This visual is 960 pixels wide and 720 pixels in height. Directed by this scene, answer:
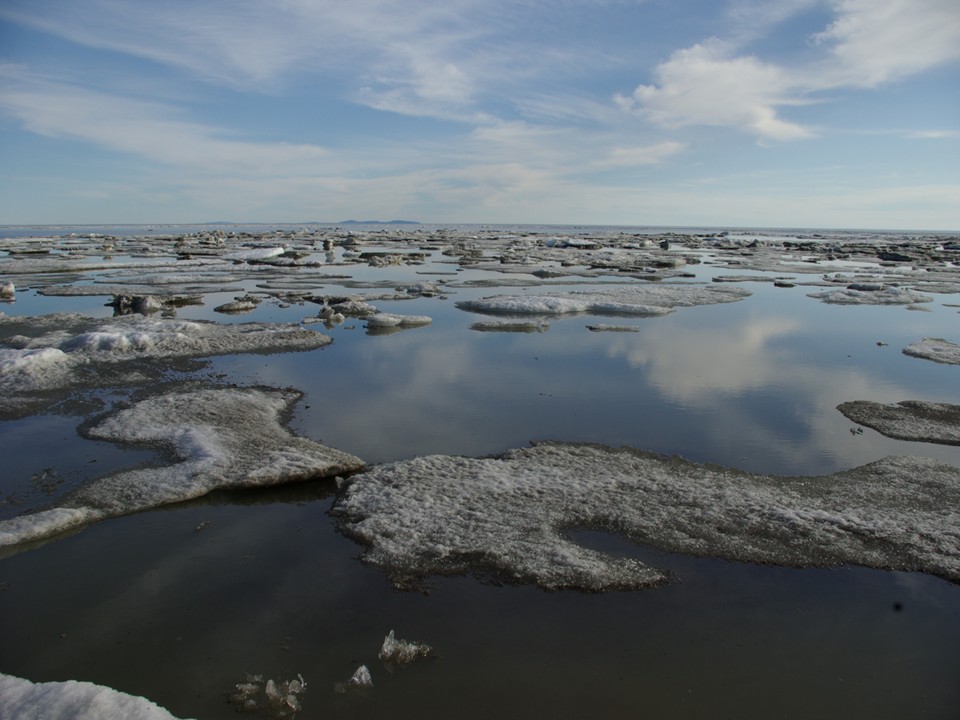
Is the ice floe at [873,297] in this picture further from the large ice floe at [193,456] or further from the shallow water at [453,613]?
the large ice floe at [193,456]

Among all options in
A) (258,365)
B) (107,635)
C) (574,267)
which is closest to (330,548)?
(107,635)

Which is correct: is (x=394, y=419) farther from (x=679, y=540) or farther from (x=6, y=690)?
(x=6, y=690)

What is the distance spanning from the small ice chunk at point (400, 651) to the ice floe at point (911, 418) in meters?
6.94

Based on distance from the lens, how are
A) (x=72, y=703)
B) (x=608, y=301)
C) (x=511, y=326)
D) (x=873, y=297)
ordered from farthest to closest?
(x=873, y=297)
(x=608, y=301)
(x=511, y=326)
(x=72, y=703)

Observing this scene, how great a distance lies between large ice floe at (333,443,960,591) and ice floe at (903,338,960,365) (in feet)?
22.5

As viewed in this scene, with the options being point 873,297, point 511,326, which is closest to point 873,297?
Result: point 873,297

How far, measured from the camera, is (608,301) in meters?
18.7

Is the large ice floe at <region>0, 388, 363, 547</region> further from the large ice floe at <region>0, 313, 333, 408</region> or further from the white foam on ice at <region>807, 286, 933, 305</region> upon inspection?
the white foam on ice at <region>807, 286, 933, 305</region>

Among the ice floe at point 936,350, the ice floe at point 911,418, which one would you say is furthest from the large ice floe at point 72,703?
the ice floe at point 936,350

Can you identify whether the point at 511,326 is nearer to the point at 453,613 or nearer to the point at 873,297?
the point at 453,613

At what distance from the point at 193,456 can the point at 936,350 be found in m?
14.3

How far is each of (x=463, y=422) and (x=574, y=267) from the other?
84.9 ft

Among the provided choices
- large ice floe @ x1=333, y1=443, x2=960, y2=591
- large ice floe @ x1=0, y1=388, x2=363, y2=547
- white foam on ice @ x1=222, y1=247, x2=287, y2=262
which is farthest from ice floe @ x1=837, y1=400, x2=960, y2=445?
white foam on ice @ x1=222, y1=247, x2=287, y2=262

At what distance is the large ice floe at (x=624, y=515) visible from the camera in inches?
187
